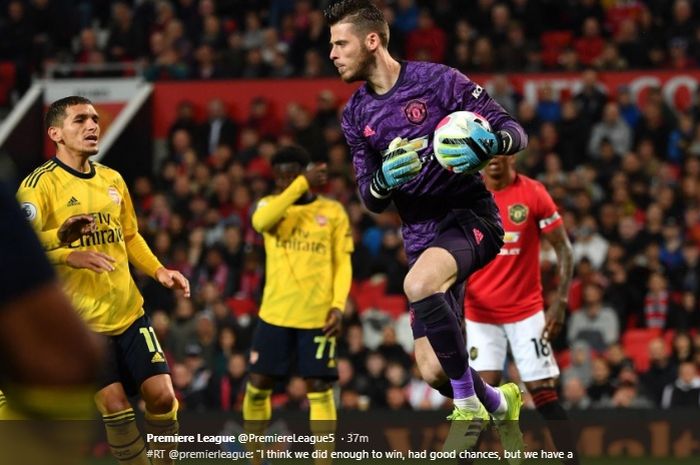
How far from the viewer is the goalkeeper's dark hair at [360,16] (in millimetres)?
6648

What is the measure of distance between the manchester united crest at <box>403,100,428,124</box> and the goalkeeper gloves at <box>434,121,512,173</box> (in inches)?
17.6

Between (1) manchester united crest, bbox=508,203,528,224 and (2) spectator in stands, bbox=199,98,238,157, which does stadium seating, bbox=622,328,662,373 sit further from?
(2) spectator in stands, bbox=199,98,238,157

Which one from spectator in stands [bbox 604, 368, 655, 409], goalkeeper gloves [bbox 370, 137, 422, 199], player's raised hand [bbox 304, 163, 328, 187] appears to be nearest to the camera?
goalkeeper gloves [bbox 370, 137, 422, 199]

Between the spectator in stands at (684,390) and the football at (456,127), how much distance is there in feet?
20.9

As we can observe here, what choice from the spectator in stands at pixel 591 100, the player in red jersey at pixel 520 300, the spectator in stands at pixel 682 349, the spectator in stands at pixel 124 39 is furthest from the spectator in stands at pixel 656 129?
the player in red jersey at pixel 520 300

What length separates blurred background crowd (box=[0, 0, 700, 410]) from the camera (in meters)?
12.5

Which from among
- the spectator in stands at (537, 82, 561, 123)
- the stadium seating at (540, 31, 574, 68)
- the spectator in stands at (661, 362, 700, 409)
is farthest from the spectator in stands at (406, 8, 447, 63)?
the spectator in stands at (661, 362, 700, 409)

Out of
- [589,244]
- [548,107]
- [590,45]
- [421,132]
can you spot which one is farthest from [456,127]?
[590,45]

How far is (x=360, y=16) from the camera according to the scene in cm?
667

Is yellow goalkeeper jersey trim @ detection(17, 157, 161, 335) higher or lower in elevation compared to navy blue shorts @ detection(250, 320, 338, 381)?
higher

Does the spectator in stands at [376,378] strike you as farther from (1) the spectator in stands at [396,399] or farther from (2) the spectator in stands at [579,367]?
(2) the spectator in stands at [579,367]

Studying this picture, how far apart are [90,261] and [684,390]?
283 inches

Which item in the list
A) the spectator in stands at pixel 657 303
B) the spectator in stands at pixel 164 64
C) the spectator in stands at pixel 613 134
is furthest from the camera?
the spectator in stands at pixel 164 64

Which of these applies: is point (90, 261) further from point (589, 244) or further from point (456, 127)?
point (589, 244)
